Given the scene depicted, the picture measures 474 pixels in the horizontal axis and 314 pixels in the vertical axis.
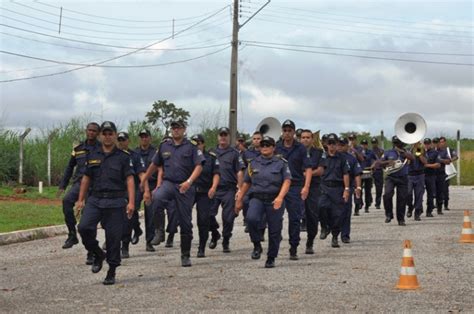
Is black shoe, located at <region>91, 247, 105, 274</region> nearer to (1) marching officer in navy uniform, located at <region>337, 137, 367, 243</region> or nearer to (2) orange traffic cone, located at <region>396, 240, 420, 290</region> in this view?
(2) orange traffic cone, located at <region>396, 240, 420, 290</region>

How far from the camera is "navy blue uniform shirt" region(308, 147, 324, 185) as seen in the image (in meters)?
14.0

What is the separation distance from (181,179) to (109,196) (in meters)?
1.68

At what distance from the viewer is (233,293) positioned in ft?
31.8

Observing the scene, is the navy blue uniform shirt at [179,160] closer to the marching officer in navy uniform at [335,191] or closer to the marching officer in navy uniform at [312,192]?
the marching officer in navy uniform at [312,192]

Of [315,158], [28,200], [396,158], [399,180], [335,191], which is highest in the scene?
[396,158]

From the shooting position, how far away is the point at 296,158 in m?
12.9

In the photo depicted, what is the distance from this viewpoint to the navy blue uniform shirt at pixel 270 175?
12.0 metres

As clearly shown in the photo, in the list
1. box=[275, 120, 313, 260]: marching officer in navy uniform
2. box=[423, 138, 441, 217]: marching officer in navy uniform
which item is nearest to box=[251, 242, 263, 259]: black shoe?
box=[275, 120, 313, 260]: marching officer in navy uniform

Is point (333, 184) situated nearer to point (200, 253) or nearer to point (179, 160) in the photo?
point (200, 253)

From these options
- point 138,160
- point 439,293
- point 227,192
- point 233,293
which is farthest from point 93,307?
point 227,192

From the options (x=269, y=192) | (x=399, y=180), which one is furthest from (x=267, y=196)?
(x=399, y=180)

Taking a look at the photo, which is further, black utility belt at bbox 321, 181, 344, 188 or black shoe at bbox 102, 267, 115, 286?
black utility belt at bbox 321, 181, 344, 188

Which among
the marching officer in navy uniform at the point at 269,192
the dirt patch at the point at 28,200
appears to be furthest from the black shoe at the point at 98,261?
the dirt patch at the point at 28,200

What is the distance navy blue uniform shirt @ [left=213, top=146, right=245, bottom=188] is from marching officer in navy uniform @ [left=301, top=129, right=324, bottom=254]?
1.16 m
